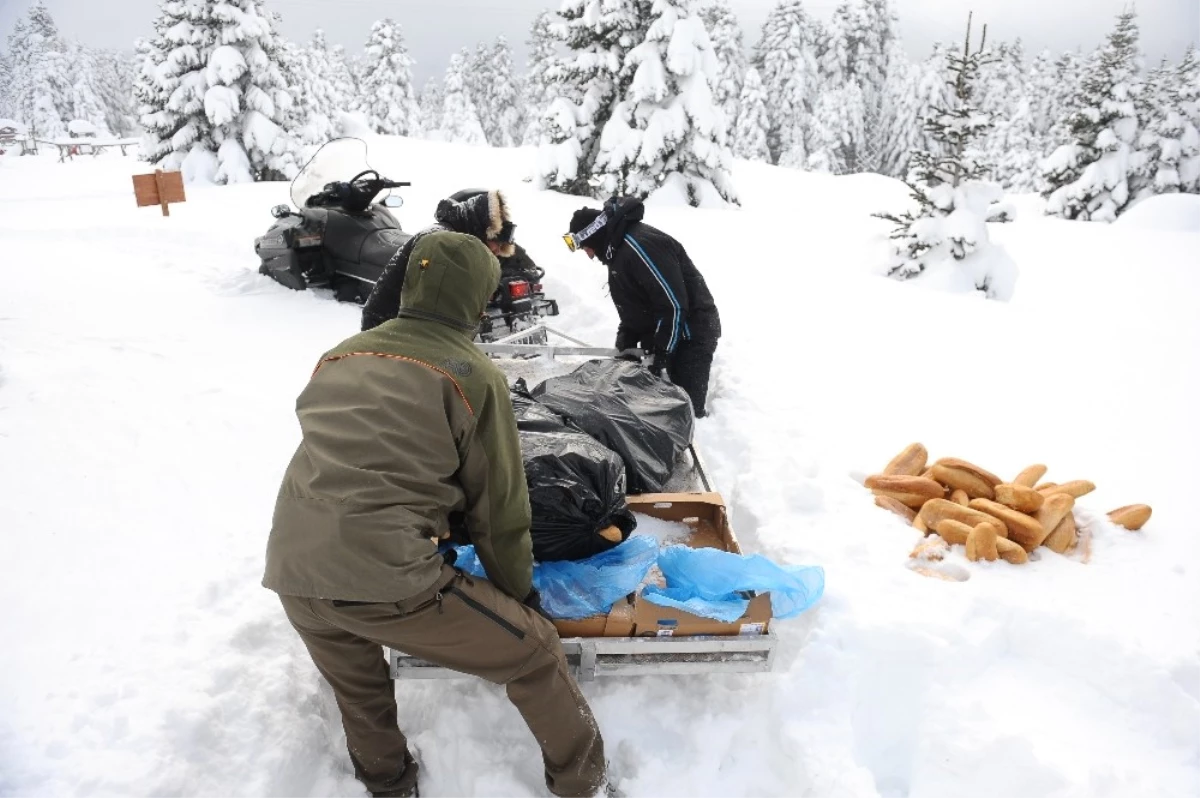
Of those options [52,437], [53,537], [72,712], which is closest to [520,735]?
[72,712]

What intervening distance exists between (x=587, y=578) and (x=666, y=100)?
46.2ft

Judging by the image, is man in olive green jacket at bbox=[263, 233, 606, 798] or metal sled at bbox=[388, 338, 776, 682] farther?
metal sled at bbox=[388, 338, 776, 682]

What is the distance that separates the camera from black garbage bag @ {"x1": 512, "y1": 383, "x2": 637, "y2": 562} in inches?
112

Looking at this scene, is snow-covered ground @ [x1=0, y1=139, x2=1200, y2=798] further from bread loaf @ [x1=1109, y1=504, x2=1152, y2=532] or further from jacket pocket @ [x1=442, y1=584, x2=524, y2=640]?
jacket pocket @ [x1=442, y1=584, x2=524, y2=640]

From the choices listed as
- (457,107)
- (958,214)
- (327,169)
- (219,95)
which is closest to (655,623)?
(327,169)

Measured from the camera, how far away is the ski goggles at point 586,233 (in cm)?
486

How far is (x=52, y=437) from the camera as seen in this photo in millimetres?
4047

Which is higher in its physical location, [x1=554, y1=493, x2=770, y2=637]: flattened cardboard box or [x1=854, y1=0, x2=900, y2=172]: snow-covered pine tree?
[x1=854, y1=0, x2=900, y2=172]: snow-covered pine tree

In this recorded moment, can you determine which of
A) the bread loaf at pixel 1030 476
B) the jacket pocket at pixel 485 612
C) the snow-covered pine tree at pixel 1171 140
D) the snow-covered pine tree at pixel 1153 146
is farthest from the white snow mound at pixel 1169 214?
the jacket pocket at pixel 485 612

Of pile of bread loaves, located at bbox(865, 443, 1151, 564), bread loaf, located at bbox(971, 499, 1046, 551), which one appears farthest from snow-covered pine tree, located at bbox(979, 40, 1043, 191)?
bread loaf, located at bbox(971, 499, 1046, 551)

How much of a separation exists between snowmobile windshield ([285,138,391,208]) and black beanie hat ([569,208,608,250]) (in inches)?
155

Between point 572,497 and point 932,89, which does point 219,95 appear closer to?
point 572,497

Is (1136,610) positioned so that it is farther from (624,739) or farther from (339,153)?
(339,153)

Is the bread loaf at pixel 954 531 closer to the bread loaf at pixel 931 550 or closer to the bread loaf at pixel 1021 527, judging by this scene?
the bread loaf at pixel 931 550
